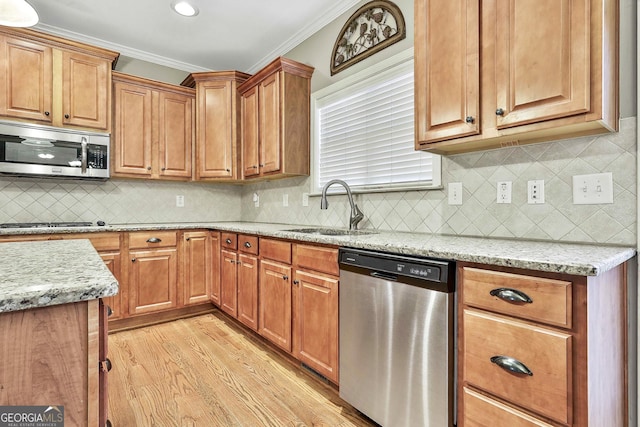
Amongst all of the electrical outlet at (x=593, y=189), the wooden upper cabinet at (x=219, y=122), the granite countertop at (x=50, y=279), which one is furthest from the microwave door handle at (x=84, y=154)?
the electrical outlet at (x=593, y=189)

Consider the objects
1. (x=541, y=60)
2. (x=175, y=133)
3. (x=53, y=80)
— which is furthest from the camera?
(x=175, y=133)

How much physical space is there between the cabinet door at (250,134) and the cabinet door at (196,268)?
806 mm

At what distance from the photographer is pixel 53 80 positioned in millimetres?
2906

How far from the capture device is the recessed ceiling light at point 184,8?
2.76 m

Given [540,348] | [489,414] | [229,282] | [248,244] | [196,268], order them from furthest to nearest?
1. [196,268]
2. [229,282]
3. [248,244]
4. [489,414]
5. [540,348]

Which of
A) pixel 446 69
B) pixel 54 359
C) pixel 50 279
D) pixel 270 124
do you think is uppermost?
Result: pixel 270 124

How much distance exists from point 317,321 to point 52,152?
2.69m

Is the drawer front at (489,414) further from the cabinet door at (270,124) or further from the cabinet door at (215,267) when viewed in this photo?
the cabinet door at (215,267)

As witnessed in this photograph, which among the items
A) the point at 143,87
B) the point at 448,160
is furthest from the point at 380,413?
the point at 143,87

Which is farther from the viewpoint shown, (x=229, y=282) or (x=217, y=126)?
(x=217, y=126)

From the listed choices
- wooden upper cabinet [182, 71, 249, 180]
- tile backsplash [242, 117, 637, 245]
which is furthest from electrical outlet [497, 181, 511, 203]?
wooden upper cabinet [182, 71, 249, 180]

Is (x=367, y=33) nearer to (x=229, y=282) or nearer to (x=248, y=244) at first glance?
(x=248, y=244)

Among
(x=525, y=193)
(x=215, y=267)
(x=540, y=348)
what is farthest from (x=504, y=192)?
(x=215, y=267)

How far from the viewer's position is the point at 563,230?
62.4 inches
